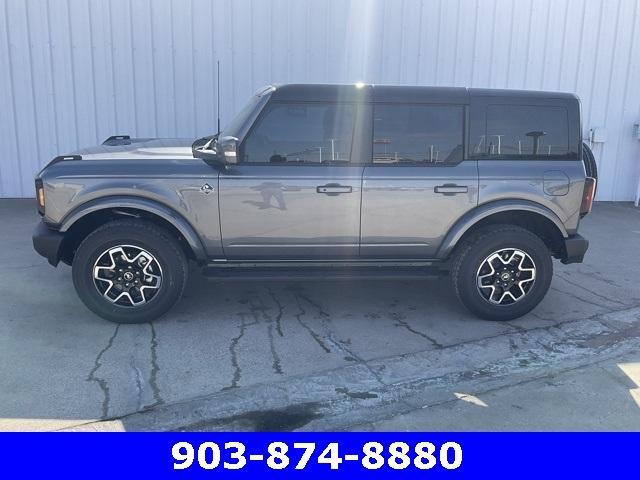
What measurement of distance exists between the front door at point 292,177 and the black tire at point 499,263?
95cm

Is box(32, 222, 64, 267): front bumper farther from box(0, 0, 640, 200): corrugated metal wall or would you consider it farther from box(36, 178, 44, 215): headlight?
box(0, 0, 640, 200): corrugated metal wall

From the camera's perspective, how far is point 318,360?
3.93 m

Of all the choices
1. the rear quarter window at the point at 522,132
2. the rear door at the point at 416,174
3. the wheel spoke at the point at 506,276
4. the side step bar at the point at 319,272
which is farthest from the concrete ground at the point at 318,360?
the rear quarter window at the point at 522,132

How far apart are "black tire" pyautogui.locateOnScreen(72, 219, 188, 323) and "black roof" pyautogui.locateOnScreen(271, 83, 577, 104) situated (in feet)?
4.62

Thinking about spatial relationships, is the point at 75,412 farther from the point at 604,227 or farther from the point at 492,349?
the point at 604,227

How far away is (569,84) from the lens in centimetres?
949

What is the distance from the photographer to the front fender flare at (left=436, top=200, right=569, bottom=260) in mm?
4418

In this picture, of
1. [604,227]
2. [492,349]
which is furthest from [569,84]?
[492,349]

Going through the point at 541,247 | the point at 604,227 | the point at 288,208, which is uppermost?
the point at 288,208

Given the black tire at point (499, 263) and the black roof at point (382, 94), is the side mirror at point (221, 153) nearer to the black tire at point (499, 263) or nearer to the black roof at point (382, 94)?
the black roof at point (382, 94)

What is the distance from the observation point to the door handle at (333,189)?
428 cm

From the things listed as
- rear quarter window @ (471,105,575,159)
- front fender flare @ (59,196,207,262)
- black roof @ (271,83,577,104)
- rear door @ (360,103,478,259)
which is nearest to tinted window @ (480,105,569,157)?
rear quarter window @ (471,105,575,159)

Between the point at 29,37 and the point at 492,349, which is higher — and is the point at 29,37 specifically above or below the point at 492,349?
above

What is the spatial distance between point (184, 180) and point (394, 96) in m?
1.75
